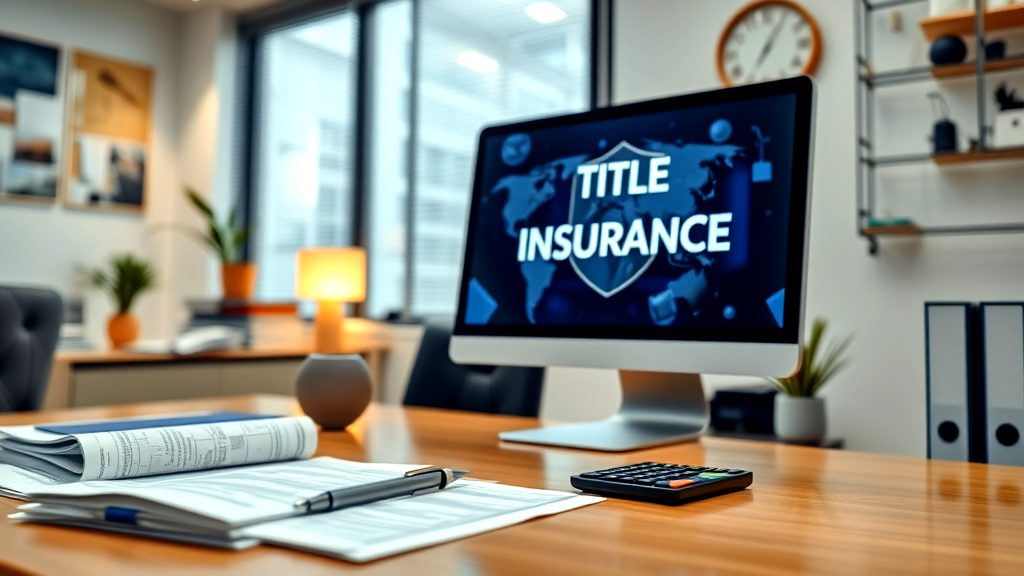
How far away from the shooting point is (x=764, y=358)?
1.00 metres

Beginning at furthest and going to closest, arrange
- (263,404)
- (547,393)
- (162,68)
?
(162,68) → (547,393) → (263,404)

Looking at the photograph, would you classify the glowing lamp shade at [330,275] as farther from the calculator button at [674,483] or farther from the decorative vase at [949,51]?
the calculator button at [674,483]

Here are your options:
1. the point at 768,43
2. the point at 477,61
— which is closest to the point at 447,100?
the point at 477,61

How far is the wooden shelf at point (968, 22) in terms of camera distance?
2.30 m

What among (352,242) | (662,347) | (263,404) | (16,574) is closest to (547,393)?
(352,242)

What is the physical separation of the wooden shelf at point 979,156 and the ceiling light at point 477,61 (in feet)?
6.43

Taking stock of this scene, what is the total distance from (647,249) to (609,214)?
0.27 feet

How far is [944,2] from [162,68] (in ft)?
13.2

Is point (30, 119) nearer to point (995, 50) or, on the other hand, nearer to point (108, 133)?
point (108, 133)

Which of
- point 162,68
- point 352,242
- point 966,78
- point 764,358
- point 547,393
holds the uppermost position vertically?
point 162,68

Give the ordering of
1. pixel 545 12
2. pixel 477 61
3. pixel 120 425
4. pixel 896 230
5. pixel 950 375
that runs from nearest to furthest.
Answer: pixel 120 425 → pixel 950 375 → pixel 896 230 → pixel 545 12 → pixel 477 61

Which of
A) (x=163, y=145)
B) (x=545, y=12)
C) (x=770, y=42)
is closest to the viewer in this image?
→ (x=770, y=42)

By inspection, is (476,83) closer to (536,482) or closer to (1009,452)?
(1009,452)

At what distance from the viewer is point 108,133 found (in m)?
4.46
